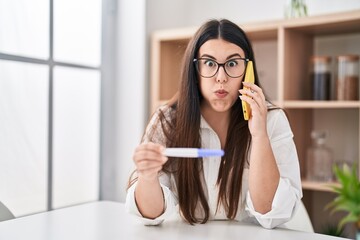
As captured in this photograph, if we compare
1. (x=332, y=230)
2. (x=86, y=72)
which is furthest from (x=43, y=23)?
(x=332, y=230)

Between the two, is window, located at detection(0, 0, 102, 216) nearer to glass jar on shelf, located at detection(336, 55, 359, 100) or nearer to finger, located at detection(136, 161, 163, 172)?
finger, located at detection(136, 161, 163, 172)

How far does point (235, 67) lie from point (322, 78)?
89 centimetres

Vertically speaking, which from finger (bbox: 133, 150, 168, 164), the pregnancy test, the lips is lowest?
finger (bbox: 133, 150, 168, 164)

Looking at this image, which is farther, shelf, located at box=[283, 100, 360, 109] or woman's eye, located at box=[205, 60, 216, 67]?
shelf, located at box=[283, 100, 360, 109]

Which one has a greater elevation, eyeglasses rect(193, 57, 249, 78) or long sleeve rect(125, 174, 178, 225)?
eyeglasses rect(193, 57, 249, 78)

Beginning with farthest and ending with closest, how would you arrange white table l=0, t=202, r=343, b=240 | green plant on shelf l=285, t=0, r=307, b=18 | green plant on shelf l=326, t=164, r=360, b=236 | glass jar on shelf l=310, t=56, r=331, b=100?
green plant on shelf l=285, t=0, r=307, b=18 → glass jar on shelf l=310, t=56, r=331, b=100 → white table l=0, t=202, r=343, b=240 → green plant on shelf l=326, t=164, r=360, b=236

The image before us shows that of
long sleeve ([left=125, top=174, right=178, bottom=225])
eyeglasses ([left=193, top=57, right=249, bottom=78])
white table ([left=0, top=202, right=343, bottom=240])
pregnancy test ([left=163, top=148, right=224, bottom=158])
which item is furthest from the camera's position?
eyeglasses ([left=193, top=57, right=249, bottom=78])

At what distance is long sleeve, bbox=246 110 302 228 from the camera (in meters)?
1.25

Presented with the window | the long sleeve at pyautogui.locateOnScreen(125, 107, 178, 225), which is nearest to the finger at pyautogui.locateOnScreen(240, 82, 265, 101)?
the long sleeve at pyautogui.locateOnScreen(125, 107, 178, 225)

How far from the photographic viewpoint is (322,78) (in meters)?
2.09

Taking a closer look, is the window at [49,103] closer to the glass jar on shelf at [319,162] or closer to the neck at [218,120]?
the neck at [218,120]

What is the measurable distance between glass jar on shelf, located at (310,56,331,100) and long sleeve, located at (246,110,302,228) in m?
0.72

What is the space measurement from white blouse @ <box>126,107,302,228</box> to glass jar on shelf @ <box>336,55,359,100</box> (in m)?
0.70

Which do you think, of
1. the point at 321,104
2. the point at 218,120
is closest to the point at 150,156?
the point at 218,120
